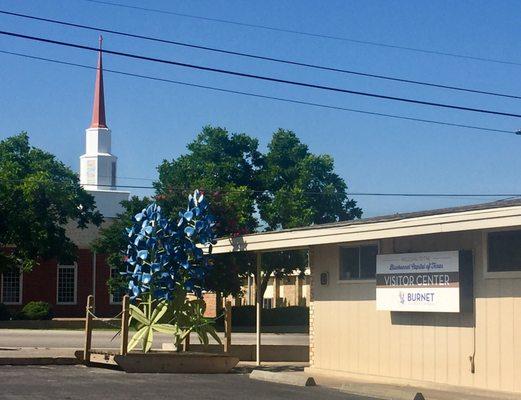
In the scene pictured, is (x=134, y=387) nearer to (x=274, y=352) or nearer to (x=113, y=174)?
(x=274, y=352)

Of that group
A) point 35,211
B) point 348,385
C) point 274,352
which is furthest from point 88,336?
point 35,211

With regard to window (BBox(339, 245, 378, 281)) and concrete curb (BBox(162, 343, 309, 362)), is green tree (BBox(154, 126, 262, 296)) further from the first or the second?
window (BBox(339, 245, 378, 281))

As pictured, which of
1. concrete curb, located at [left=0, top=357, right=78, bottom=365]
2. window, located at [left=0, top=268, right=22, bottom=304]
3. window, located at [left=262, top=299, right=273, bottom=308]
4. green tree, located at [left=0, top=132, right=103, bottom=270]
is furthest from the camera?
window, located at [left=262, top=299, right=273, bottom=308]

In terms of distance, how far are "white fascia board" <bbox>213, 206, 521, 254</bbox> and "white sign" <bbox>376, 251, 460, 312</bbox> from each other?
74cm

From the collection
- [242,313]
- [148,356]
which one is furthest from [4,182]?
[148,356]

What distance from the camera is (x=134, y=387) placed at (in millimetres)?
17438

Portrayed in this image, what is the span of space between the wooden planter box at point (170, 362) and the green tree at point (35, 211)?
2959 cm

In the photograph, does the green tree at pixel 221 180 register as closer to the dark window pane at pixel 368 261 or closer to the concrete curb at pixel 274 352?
the concrete curb at pixel 274 352

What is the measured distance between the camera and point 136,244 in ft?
74.9

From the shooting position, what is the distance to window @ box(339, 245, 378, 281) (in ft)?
68.4

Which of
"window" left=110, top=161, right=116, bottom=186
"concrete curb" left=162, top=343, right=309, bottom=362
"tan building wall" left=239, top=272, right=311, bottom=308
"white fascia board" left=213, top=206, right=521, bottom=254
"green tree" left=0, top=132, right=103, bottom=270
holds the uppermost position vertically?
"window" left=110, top=161, right=116, bottom=186

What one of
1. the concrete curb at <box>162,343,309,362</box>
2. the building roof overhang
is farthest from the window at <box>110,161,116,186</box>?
the building roof overhang

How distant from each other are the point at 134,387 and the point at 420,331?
5539 mm

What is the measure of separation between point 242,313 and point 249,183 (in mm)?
11138
